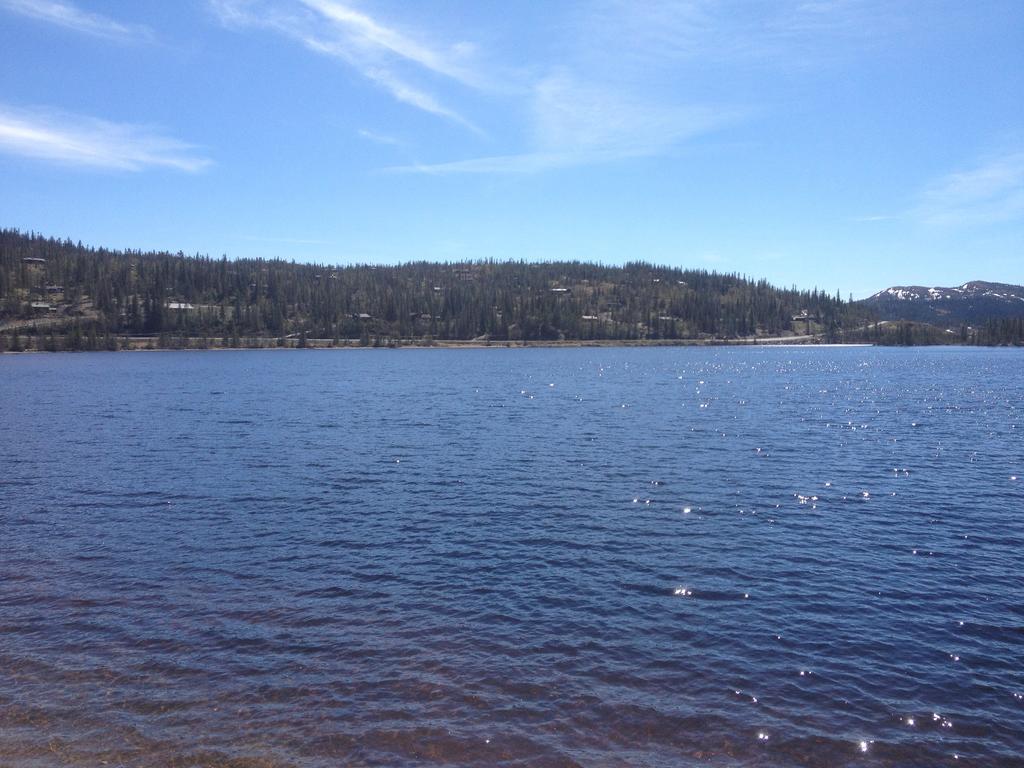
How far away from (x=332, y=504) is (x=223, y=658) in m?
16.3

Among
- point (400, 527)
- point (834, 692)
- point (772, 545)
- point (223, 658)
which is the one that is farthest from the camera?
point (400, 527)

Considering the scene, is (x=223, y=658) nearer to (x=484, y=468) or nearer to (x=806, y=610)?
(x=806, y=610)

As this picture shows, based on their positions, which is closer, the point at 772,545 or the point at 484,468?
the point at 772,545

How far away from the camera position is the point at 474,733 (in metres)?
14.7

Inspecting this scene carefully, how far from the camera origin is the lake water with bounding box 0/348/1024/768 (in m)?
14.6

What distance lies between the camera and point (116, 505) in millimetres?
34219

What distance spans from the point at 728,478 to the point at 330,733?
30.3 meters

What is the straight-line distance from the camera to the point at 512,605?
21.4 meters

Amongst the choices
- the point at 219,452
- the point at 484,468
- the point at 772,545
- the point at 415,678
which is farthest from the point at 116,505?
the point at 772,545

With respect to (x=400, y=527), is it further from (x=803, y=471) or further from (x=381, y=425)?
(x=381, y=425)

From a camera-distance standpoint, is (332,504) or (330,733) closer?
(330,733)

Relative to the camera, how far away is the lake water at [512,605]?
48.1 ft

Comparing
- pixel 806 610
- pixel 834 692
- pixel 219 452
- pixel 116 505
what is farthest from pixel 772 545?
pixel 219 452

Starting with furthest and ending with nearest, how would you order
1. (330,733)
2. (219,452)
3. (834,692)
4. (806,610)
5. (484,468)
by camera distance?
(219,452), (484,468), (806,610), (834,692), (330,733)
